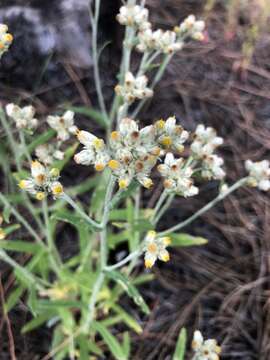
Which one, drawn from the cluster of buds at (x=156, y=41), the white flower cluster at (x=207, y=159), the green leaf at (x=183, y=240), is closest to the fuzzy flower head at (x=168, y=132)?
Answer: the white flower cluster at (x=207, y=159)

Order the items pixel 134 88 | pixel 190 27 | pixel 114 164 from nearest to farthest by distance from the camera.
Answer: pixel 114 164 → pixel 134 88 → pixel 190 27

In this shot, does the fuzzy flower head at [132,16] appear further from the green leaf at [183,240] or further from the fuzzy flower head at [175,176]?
the green leaf at [183,240]

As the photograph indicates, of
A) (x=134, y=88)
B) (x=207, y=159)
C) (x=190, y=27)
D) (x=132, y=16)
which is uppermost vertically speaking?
(x=132, y=16)

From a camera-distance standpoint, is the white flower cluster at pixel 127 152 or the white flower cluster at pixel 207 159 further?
A: the white flower cluster at pixel 207 159

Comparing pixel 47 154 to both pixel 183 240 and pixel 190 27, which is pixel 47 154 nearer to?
pixel 183 240

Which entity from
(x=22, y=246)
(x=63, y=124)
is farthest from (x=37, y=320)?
(x=63, y=124)

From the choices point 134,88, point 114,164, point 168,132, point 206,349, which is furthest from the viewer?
point 134,88

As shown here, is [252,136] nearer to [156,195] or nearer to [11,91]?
[156,195]

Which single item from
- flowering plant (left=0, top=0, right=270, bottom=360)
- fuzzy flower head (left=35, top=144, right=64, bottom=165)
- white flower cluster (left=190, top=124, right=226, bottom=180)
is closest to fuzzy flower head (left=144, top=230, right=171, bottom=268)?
flowering plant (left=0, top=0, right=270, bottom=360)

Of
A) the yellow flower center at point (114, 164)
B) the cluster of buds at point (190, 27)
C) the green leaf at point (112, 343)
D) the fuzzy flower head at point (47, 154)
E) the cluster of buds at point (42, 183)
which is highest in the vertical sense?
the cluster of buds at point (190, 27)
